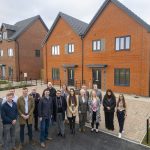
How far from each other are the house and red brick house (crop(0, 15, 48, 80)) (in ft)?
18.7

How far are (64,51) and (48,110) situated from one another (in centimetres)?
1674

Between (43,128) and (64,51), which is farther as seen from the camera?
(64,51)

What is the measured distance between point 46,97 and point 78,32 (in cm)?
1568

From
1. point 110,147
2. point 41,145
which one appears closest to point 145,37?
point 110,147

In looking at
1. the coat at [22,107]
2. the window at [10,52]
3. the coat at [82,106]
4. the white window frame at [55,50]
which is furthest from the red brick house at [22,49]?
Answer: the coat at [22,107]

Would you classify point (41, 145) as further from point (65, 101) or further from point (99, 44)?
point (99, 44)

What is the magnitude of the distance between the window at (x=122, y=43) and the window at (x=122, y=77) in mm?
2193

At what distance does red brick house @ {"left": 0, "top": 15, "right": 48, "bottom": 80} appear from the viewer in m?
28.9

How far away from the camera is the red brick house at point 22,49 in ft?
94.8

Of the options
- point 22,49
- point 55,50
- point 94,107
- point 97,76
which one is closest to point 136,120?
point 94,107

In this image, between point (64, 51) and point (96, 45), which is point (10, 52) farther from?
point (96, 45)

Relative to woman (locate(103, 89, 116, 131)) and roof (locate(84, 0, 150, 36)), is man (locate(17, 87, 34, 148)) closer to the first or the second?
woman (locate(103, 89, 116, 131))

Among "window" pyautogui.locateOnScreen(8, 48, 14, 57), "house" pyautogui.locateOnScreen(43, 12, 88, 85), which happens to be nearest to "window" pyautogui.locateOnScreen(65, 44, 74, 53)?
"house" pyautogui.locateOnScreen(43, 12, 88, 85)

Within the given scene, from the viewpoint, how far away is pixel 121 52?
1727 cm
